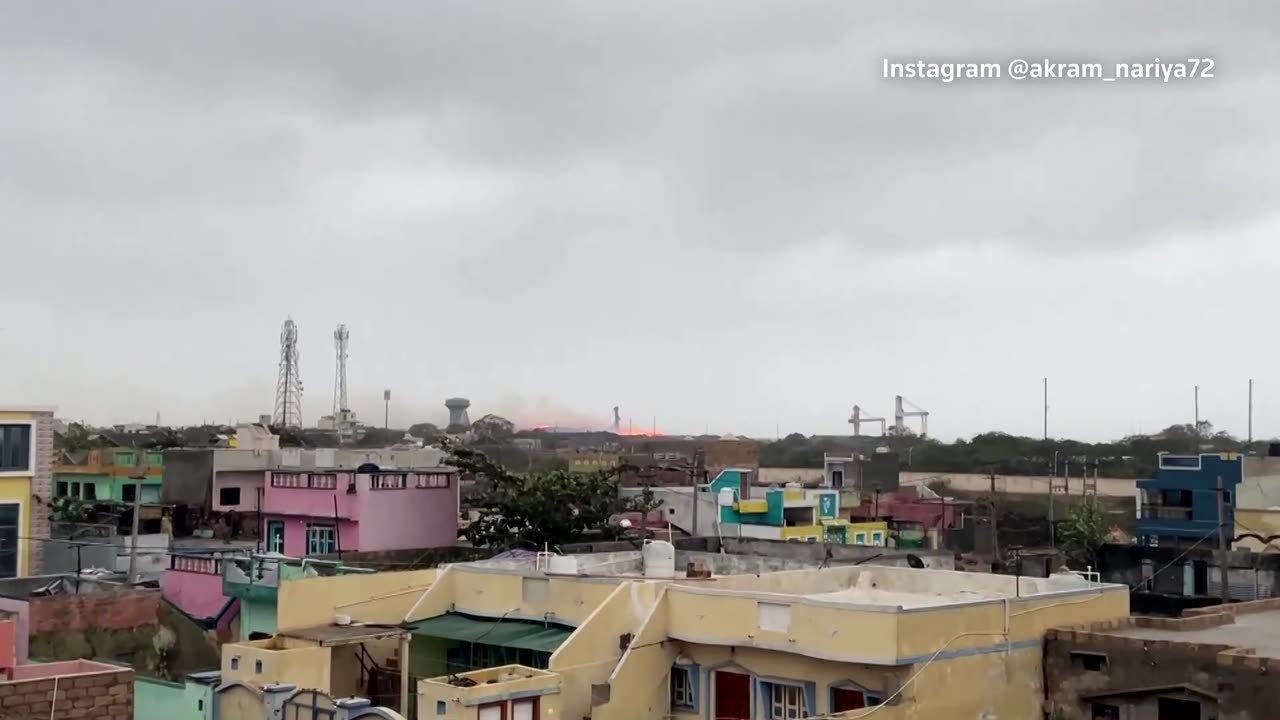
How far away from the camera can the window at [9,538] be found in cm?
3366

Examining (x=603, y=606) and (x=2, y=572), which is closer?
(x=603, y=606)

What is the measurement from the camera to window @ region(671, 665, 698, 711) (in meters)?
19.2

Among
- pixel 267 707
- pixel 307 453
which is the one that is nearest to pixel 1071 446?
pixel 307 453

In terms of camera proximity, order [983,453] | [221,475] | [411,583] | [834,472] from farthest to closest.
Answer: [983,453] → [834,472] → [221,475] → [411,583]

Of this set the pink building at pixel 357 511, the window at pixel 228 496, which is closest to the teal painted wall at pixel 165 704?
the pink building at pixel 357 511

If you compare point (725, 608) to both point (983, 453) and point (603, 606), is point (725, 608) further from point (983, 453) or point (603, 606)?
point (983, 453)

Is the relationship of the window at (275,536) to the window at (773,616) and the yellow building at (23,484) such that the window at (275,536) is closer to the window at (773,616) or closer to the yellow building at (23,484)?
the yellow building at (23,484)

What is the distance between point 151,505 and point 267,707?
35.4 m

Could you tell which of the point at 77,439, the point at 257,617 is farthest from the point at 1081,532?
the point at 77,439

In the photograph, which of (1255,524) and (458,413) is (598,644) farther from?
(458,413)

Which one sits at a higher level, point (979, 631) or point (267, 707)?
point (979, 631)

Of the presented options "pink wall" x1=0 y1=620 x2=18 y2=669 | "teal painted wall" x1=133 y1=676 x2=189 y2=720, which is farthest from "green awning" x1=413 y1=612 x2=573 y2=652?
"pink wall" x1=0 y1=620 x2=18 y2=669

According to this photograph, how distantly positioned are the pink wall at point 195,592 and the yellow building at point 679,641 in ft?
22.6

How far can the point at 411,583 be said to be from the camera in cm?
2284
